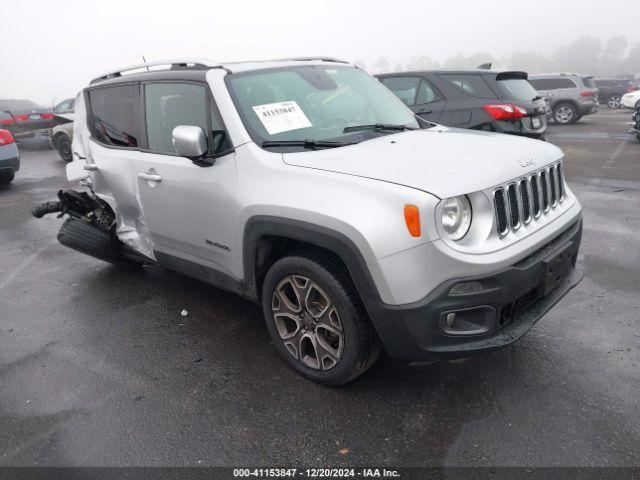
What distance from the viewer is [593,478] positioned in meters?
2.26

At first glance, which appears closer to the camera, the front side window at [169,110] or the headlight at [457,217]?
the headlight at [457,217]

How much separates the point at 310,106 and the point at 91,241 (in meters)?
2.58

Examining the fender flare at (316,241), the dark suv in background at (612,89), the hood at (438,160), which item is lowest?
the dark suv in background at (612,89)

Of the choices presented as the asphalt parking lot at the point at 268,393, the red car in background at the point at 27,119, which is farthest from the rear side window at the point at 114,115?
the red car in background at the point at 27,119

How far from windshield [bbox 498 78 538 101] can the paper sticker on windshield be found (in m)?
5.52

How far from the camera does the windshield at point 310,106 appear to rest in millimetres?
3189

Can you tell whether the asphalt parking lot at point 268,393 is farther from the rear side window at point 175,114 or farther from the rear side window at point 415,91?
the rear side window at point 415,91

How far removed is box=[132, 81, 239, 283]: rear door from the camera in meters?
3.21

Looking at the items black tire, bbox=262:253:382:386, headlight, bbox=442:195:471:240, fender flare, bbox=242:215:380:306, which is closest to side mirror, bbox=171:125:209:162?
fender flare, bbox=242:215:380:306

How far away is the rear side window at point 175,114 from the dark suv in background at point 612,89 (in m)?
26.3

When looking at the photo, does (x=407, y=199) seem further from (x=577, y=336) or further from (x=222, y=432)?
(x=577, y=336)

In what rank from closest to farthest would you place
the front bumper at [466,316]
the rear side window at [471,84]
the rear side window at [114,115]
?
the front bumper at [466,316] → the rear side window at [114,115] → the rear side window at [471,84]

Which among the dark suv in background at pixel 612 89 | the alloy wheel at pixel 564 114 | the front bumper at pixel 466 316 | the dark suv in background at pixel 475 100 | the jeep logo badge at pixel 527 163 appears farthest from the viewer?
the dark suv in background at pixel 612 89

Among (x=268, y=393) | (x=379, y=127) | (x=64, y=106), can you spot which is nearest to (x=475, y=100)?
(x=379, y=127)
